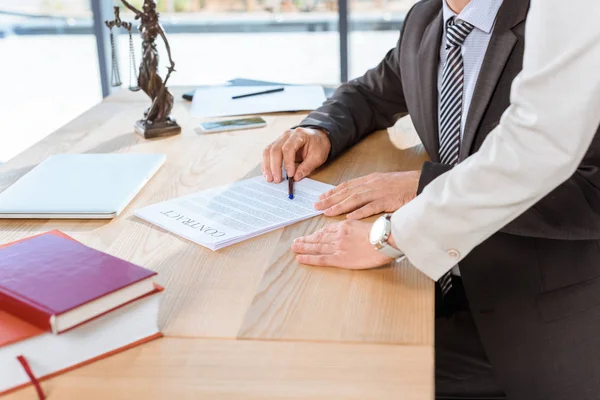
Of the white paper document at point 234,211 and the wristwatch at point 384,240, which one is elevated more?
the wristwatch at point 384,240

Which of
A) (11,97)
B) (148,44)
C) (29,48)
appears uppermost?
(148,44)

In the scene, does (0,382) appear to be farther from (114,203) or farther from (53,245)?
(114,203)

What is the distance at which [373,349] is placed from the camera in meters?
0.92

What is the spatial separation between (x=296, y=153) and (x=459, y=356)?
21.1 inches

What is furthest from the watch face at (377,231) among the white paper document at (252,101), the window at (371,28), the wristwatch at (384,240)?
the window at (371,28)

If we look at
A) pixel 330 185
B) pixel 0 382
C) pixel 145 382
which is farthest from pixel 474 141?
pixel 0 382

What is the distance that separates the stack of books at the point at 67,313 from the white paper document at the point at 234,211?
0.21 meters

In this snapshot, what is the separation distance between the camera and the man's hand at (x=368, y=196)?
1337 millimetres

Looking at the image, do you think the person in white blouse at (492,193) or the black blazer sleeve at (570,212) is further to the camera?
the black blazer sleeve at (570,212)

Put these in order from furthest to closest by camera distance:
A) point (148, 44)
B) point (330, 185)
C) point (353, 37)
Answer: point (353, 37)
point (148, 44)
point (330, 185)

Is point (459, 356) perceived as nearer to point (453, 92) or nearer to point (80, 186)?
point (453, 92)

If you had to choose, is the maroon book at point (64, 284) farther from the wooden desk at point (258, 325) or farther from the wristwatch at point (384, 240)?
the wristwatch at point (384, 240)

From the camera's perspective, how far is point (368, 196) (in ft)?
4.47

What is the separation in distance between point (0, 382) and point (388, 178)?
0.80m
